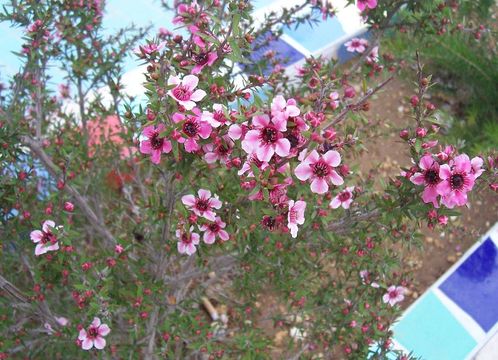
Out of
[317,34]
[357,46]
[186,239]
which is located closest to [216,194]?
[186,239]

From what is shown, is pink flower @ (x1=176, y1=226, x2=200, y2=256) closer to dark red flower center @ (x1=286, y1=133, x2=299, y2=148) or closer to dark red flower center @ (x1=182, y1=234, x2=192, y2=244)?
dark red flower center @ (x1=182, y1=234, x2=192, y2=244)

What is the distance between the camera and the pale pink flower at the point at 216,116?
131 centimetres

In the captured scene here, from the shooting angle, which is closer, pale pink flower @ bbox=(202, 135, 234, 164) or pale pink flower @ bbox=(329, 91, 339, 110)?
pale pink flower @ bbox=(202, 135, 234, 164)

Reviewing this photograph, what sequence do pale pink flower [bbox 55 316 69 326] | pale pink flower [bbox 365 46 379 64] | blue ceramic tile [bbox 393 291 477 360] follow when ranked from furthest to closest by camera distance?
blue ceramic tile [bbox 393 291 477 360]
pale pink flower [bbox 365 46 379 64]
pale pink flower [bbox 55 316 69 326]

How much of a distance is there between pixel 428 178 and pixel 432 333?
2.06 m

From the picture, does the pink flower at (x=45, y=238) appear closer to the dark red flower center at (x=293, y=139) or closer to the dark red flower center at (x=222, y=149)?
the dark red flower center at (x=222, y=149)

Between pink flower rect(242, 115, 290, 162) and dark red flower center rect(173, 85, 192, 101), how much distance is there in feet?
0.68

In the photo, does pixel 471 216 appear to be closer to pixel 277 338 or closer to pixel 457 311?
pixel 457 311

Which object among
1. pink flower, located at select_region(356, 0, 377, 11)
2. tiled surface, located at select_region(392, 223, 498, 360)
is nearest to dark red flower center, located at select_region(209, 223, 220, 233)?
pink flower, located at select_region(356, 0, 377, 11)

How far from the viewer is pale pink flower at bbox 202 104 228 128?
1.31 metres

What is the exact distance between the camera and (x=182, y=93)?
136 cm

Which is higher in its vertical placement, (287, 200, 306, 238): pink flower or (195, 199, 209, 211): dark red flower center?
(195, 199, 209, 211): dark red flower center

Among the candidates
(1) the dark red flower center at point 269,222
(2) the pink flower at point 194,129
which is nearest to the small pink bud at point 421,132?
(1) the dark red flower center at point 269,222

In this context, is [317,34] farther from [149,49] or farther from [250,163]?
[250,163]
